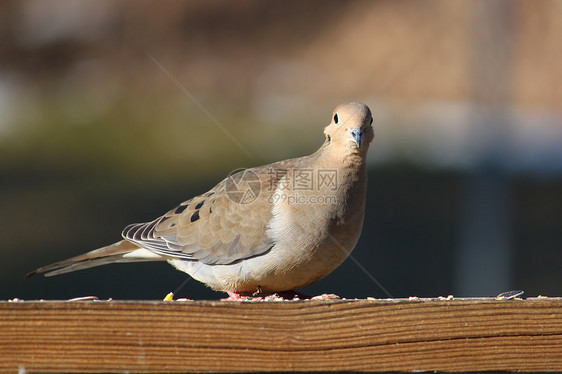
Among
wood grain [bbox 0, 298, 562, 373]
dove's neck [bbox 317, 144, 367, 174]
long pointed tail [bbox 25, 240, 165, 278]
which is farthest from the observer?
long pointed tail [bbox 25, 240, 165, 278]

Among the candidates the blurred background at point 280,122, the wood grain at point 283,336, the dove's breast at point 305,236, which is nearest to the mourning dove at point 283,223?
the dove's breast at point 305,236

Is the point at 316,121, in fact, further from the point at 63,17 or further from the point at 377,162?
the point at 63,17

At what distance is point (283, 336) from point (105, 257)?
6.17 ft

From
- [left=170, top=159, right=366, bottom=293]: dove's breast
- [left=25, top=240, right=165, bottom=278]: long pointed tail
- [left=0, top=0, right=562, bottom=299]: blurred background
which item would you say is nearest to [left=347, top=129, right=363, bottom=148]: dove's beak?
[left=170, top=159, right=366, bottom=293]: dove's breast

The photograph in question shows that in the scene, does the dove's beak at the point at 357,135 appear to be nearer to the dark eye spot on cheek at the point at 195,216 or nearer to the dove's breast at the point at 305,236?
the dove's breast at the point at 305,236

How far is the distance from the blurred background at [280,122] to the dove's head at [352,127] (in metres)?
3.18

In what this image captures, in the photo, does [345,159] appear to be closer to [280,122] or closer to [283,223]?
[283,223]

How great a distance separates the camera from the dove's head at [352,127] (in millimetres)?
3756

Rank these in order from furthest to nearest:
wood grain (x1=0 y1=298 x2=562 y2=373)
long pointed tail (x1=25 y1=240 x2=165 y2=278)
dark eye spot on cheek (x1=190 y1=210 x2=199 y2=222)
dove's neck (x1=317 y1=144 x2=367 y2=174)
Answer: dark eye spot on cheek (x1=190 y1=210 x2=199 y2=222) → long pointed tail (x1=25 y1=240 x2=165 y2=278) → dove's neck (x1=317 y1=144 x2=367 y2=174) → wood grain (x1=0 y1=298 x2=562 y2=373)

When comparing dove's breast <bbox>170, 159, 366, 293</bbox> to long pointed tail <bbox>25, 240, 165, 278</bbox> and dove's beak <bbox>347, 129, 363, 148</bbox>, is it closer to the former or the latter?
dove's beak <bbox>347, 129, 363, 148</bbox>

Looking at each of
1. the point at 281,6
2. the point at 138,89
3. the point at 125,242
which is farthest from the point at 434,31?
the point at 125,242

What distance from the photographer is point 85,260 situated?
13.9 feet

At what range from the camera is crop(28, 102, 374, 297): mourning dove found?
3750mm

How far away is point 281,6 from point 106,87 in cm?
403
